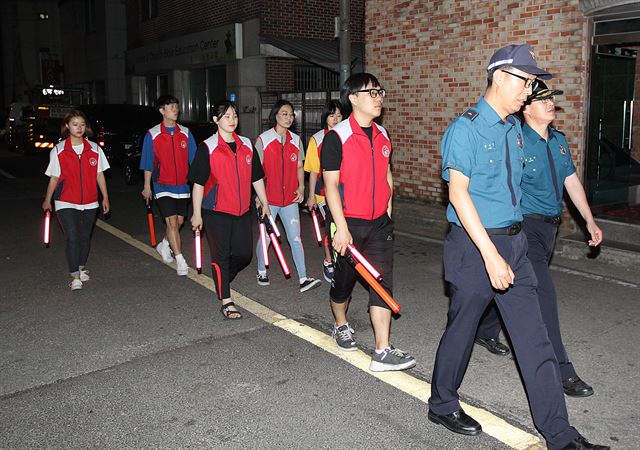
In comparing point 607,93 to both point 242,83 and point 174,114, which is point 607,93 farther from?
point 242,83

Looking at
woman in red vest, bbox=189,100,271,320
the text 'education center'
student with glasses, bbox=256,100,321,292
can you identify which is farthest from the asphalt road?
the text 'education center'

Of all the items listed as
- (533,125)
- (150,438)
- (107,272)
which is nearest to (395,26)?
(107,272)

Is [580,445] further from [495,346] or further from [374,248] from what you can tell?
[374,248]

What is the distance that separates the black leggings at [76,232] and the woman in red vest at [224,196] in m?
1.90

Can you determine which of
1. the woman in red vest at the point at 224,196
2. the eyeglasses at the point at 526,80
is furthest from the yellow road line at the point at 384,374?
the eyeglasses at the point at 526,80

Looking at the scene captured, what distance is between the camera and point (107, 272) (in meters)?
8.03

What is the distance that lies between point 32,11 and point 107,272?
161 feet

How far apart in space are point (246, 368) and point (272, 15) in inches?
627

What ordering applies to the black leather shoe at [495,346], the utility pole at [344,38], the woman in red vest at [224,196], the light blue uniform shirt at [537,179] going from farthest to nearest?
the utility pole at [344,38] → the woman in red vest at [224,196] → the black leather shoe at [495,346] → the light blue uniform shirt at [537,179]

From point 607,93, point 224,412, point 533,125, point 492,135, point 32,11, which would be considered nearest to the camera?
point 492,135

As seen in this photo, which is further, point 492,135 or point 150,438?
point 150,438

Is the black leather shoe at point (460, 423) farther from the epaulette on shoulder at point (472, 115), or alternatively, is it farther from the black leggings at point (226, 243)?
the black leggings at point (226, 243)

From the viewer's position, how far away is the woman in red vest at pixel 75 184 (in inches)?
281

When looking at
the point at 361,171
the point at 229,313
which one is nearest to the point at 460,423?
the point at 361,171
